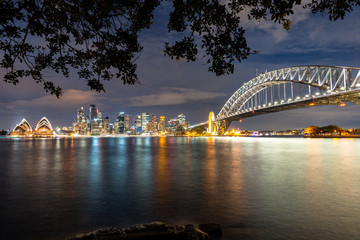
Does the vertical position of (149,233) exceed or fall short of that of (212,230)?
it exceeds it

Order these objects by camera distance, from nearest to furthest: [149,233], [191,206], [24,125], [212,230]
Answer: [149,233] → [212,230] → [191,206] → [24,125]

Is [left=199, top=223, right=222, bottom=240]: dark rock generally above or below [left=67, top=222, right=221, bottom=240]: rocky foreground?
below

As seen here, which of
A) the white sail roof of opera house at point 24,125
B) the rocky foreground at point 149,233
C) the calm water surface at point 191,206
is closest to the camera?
the rocky foreground at point 149,233

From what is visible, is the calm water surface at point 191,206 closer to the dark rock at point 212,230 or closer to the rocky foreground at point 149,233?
the dark rock at point 212,230

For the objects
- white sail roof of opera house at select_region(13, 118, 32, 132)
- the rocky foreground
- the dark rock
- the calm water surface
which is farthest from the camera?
white sail roof of opera house at select_region(13, 118, 32, 132)

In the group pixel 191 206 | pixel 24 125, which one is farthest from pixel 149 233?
pixel 24 125

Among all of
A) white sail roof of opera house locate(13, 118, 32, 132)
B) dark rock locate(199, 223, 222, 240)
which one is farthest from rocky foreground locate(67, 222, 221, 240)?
white sail roof of opera house locate(13, 118, 32, 132)

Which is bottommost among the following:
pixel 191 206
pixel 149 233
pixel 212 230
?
pixel 191 206

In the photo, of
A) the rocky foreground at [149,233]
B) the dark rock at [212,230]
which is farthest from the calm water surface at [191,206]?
the rocky foreground at [149,233]

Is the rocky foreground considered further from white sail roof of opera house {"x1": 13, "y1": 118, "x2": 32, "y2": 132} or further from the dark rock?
white sail roof of opera house {"x1": 13, "y1": 118, "x2": 32, "y2": 132}

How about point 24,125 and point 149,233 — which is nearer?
point 149,233

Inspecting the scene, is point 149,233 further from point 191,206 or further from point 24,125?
point 24,125

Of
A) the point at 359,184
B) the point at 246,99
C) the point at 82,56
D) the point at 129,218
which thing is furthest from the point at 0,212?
the point at 246,99

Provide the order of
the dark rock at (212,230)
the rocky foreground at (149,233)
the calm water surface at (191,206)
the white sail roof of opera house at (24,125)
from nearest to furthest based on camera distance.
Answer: the rocky foreground at (149,233)
the dark rock at (212,230)
the calm water surface at (191,206)
the white sail roof of opera house at (24,125)
